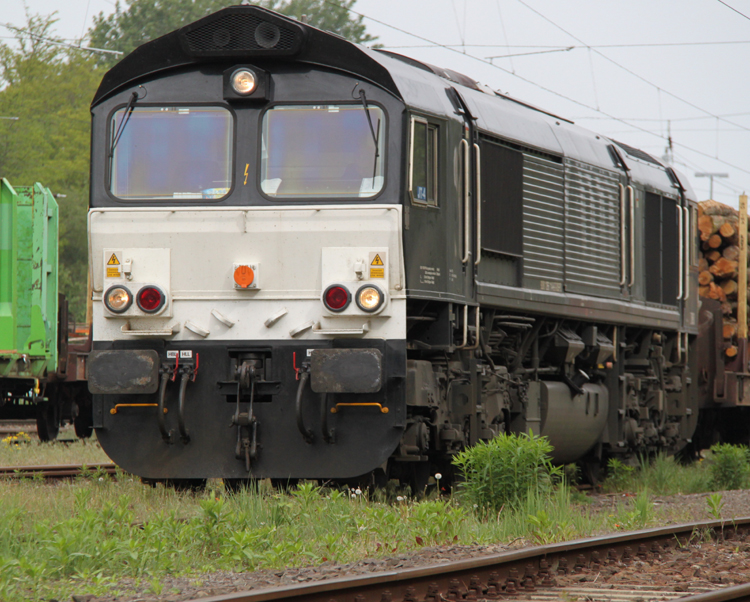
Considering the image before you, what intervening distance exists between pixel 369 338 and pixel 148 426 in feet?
6.20

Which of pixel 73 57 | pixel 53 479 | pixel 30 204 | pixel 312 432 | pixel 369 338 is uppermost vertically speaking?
pixel 73 57

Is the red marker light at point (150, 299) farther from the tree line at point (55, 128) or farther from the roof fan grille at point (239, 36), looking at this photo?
the tree line at point (55, 128)

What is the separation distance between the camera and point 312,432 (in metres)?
8.69

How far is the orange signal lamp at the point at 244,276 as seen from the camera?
28.6 feet

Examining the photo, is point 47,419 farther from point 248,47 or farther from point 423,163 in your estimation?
point 423,163

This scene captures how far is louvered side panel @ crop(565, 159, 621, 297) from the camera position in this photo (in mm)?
11797

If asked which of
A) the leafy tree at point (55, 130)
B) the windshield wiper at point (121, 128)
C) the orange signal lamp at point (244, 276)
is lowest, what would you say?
the orange signal lamp at point (244, 276)

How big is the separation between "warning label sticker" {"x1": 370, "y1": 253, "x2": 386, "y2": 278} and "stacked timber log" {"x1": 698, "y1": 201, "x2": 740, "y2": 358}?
10.1 meters

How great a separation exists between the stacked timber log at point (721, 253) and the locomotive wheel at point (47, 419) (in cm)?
988

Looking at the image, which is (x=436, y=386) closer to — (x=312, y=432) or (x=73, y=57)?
(x=312, y=432)

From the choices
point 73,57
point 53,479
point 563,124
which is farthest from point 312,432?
point 73,57

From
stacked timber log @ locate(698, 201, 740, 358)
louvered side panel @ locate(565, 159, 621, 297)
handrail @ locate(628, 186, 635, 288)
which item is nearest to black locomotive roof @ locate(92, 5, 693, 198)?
louvered side panel @ locate(565, 159, 621, 297)

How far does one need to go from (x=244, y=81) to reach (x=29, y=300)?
22.0ft

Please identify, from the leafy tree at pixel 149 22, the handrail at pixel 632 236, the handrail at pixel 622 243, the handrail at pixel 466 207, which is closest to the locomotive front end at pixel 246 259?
Answer: the handrail at pixel 466 207
